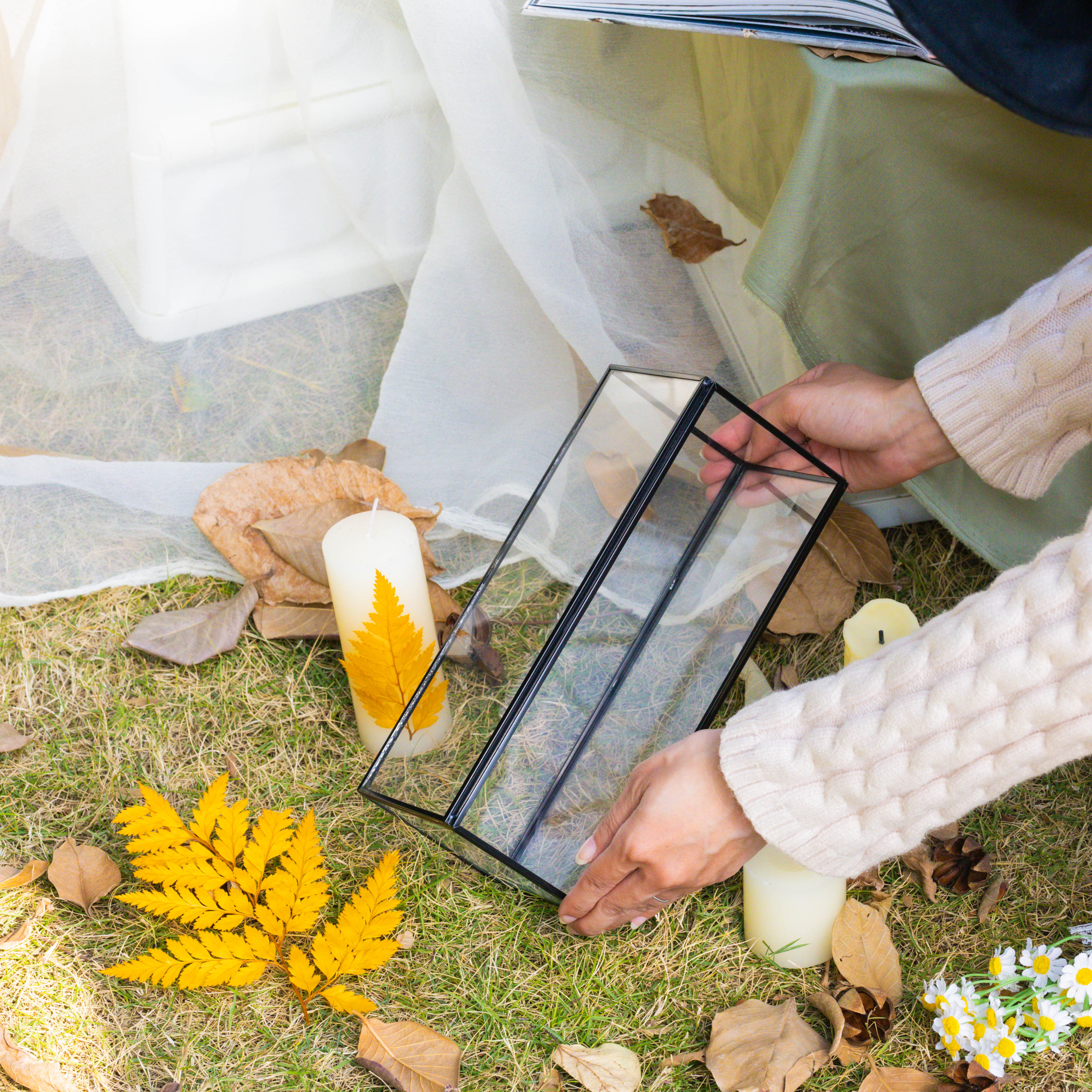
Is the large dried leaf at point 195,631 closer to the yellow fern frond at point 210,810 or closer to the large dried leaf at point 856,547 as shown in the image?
the yellow fern frond at point 210,810

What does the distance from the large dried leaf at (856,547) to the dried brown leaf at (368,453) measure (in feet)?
1.83

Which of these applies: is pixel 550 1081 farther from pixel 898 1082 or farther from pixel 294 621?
pixel 294 621

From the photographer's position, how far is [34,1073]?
903 millimetres

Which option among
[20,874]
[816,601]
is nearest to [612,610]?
[816,601]

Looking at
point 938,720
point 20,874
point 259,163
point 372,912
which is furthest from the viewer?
point 259,163

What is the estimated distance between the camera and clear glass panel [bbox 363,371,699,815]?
3.23 feet

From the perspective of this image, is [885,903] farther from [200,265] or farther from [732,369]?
[200,265]

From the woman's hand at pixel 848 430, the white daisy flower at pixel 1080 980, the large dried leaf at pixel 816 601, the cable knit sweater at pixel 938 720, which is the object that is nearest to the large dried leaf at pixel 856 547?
the large dried leaf at pixel 816 601

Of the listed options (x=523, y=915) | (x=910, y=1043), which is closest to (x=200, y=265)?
(x=523, y=915)

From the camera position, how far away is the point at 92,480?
129 centimetres

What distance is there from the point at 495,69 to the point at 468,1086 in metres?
0.99

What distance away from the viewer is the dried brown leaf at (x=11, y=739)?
1177 millimetres

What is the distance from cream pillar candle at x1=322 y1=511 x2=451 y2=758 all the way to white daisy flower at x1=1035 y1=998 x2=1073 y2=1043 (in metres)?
0.56

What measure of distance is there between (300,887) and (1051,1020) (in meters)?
0.64
